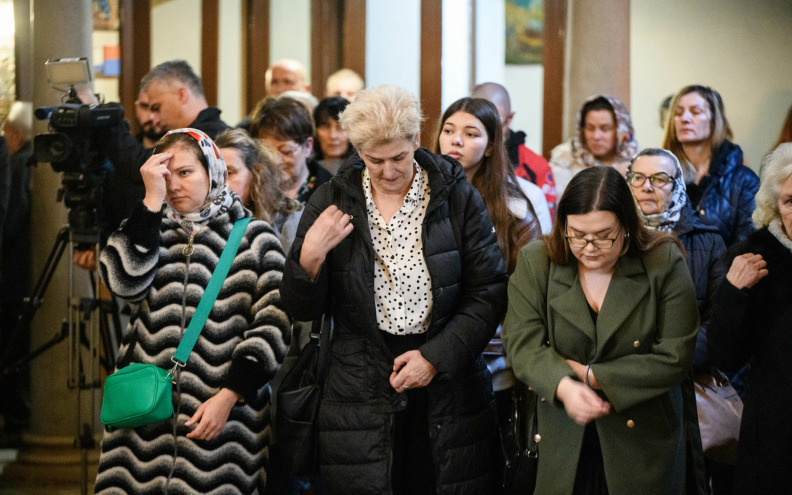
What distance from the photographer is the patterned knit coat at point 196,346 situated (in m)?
2.85

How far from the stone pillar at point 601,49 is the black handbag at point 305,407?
315cm

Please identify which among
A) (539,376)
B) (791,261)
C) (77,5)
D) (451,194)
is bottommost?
(539,376)

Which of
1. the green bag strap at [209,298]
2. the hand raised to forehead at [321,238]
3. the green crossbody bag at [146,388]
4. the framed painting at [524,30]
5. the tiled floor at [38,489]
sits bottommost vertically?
the tiled floor at [38,489]

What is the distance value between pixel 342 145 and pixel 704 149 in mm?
1812

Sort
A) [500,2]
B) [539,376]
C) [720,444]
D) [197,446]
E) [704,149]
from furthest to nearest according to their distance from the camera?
1. [500,2]
2. [704,149]
3. [720,444]
4. [197,446]
5. [539,376]

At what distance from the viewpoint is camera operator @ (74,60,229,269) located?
3.81 metres

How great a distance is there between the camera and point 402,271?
9.14ft

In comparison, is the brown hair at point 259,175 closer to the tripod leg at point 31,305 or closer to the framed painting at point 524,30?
the tripod leg at point 31,305

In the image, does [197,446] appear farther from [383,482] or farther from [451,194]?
[451,194]

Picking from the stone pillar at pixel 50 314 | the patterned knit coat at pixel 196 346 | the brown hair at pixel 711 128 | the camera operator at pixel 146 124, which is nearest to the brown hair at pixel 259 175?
the patterned knit coat at pixel 196 346

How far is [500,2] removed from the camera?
26.7 feet

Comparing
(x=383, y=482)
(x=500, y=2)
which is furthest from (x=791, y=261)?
(x=500, y=2)

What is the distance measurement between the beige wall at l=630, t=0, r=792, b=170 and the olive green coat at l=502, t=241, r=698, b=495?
5599mm

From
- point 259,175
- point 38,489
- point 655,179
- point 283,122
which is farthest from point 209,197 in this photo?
point 38,489
